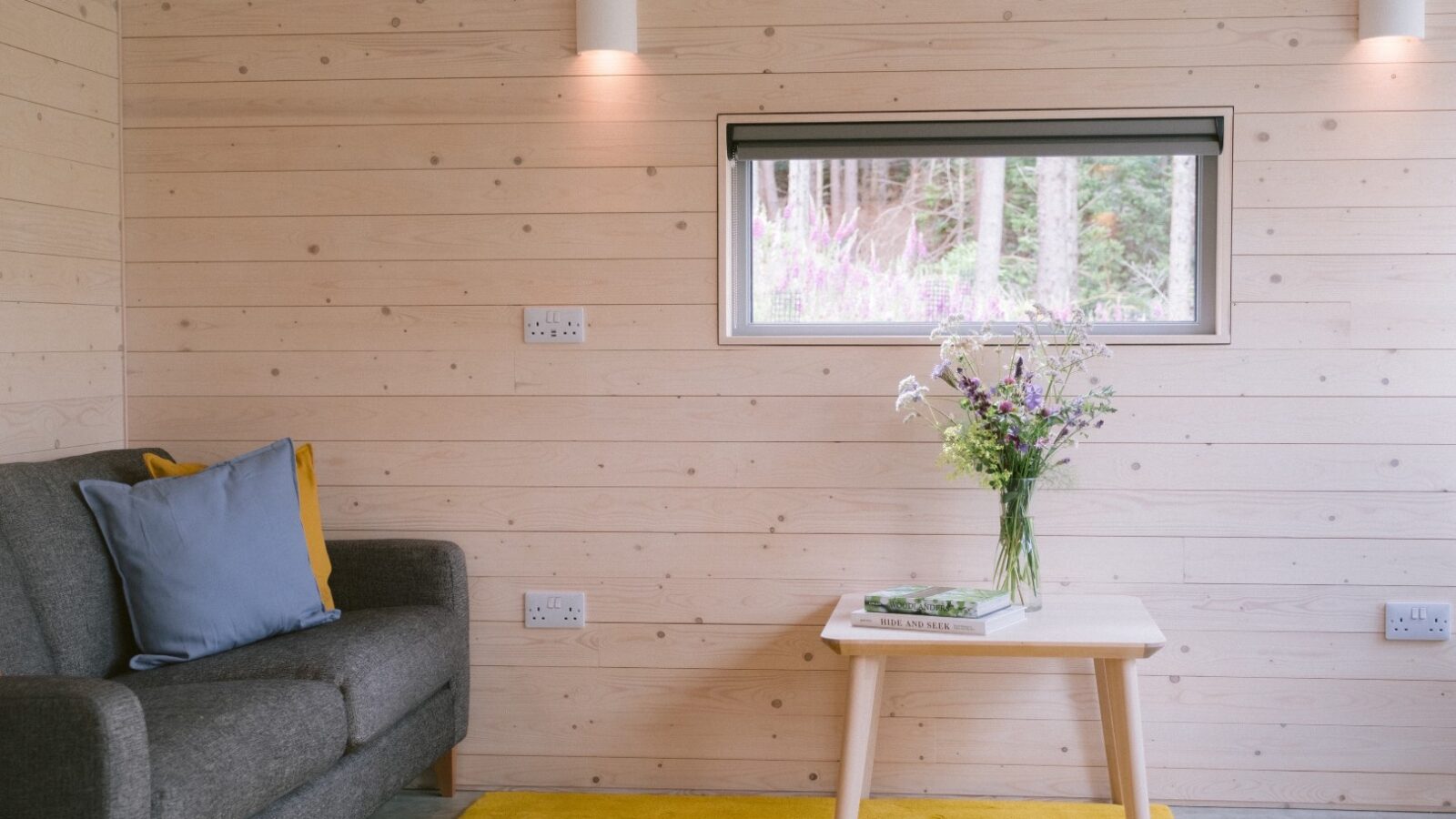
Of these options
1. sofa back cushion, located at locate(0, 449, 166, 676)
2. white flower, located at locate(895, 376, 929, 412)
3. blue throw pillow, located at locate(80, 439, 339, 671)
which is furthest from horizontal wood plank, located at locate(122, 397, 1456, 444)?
sofa back cushion, located at locate(0, 449, 166, 676)

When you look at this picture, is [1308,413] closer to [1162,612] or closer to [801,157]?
[1162,612]

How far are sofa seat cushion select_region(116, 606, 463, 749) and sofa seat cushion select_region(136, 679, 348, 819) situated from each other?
51mm

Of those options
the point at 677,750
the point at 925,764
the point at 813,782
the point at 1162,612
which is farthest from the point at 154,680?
the point at 1162,612

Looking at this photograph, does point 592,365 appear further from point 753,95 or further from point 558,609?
point 753,95

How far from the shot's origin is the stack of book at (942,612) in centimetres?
267

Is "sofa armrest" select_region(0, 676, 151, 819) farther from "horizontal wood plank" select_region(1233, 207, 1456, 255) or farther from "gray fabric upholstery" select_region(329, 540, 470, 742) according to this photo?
"horizontal wood plank" select_region(1233, 207, 1456, 255)

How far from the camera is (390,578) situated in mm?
3078

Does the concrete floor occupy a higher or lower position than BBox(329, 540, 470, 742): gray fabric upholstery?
lower

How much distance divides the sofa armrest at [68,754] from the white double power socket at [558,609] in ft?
4.52

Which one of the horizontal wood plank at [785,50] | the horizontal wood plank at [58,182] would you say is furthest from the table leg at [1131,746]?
the horizontal wood plank at [58,182]

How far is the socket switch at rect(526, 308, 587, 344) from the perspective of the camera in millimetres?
3184

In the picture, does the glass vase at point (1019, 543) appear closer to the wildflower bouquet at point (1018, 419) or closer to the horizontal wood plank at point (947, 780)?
the wildflower bouquet at point (1018, 419)

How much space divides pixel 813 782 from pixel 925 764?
0.28 meters

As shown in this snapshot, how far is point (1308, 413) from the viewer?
120 inches
